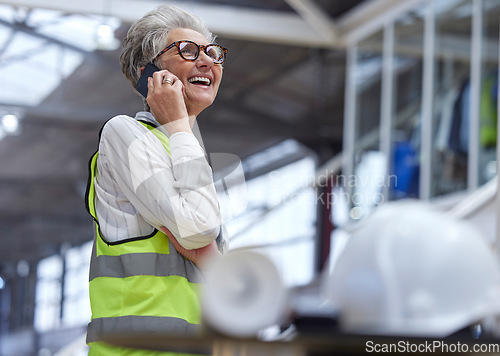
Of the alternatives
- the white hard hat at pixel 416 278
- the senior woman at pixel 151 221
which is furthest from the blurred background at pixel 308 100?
the white hard hat at pixel 416 278

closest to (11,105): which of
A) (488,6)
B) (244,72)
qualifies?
(244,72)

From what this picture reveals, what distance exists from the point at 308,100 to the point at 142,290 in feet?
34.9

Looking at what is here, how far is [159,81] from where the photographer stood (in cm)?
135

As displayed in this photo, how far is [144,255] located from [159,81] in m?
0.30

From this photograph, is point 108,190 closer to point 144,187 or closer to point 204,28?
point 144,187

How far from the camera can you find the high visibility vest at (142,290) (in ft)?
4.01

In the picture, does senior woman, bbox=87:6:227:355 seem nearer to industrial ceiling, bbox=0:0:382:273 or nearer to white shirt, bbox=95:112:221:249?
white shirt, bbox=95:112:221:249

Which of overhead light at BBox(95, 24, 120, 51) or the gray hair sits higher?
overhead light at BBox(95, 24, 120, 51)

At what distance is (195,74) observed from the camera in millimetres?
1457

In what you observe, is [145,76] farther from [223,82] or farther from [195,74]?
[223,82]

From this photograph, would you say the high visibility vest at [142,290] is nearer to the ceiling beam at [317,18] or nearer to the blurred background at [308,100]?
the blurred background at [308,100]

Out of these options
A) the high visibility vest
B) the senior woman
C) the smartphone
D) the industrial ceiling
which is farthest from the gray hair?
the industrial ceiling

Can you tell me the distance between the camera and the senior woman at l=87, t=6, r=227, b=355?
3.90 ft

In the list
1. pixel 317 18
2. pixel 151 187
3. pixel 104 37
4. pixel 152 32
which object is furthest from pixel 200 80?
pixel 317 18
